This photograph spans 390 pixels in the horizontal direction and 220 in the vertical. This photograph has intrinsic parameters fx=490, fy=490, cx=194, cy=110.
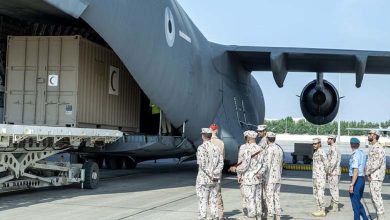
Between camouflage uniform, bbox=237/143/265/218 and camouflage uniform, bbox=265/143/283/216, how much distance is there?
13.4 inches

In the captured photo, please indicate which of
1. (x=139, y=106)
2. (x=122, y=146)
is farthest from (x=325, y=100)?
(x=122, y=146)

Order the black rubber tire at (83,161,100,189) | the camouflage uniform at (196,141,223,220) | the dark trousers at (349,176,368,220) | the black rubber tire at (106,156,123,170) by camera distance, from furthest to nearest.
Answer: the black rubber tire at (106,156,123,170) → the black rubber tire at (83,161,100,189) → the dark trousers at (349,176,368,220) → the camouflage uniform at (196,141,223,220)

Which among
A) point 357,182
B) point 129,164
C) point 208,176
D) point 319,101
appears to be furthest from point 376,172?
point 129,164

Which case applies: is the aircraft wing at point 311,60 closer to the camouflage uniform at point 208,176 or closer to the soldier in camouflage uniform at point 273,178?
the soldier in camouflage uniform at point 273,178

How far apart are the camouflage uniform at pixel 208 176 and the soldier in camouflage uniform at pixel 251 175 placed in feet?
1.50

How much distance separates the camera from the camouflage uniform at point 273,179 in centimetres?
816

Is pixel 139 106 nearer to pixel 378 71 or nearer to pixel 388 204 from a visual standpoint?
pixel 388 204

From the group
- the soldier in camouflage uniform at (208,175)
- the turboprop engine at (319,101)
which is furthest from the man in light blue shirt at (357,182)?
the turboprop engine at (319,101)

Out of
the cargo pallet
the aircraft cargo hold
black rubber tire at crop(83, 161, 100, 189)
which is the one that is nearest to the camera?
the cargo pallet

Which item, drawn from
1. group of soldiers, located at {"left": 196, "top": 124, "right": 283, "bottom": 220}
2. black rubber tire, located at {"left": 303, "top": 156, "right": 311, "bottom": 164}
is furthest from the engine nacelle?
group of soldiers, located at {"left": 196, "top": 124, "right": 283, "bottom": 220}

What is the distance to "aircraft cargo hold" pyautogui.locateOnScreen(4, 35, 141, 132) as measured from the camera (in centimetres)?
1129

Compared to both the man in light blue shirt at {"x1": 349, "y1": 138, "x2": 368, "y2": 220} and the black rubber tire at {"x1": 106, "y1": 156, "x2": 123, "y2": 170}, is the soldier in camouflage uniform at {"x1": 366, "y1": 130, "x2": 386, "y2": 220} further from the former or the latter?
the black rubber tire at {"x1": 106, "y1": 156, "x2": 123, "y2": 170}

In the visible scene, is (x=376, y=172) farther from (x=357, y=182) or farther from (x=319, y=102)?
(x=319, y=102)

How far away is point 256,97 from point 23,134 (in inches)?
545
